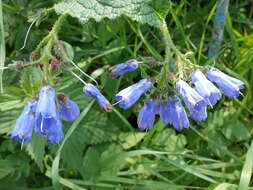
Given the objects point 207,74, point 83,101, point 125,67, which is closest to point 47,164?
point 83,101

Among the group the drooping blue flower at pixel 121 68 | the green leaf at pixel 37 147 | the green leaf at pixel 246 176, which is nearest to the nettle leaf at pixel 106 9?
the drooping blue flower at pixel 121 68

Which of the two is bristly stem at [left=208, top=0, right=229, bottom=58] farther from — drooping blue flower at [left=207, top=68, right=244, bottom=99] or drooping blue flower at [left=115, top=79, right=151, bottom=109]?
drooping blue flower at [left=115, top=79, right=151, bottom=109]

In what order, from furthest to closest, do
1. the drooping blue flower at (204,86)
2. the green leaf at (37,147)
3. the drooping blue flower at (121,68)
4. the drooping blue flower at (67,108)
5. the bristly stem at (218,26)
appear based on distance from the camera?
the bristly stem at (218,26) < the green leaf at (37,147) < the drooping blue flower at (121,68) < the drooping blue flower at (67,108) < the drooping blue flower at (204,86)

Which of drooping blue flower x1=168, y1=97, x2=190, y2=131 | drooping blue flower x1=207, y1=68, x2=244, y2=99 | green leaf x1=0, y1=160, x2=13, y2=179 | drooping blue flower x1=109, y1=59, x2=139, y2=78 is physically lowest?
green leaf x1=0, y1=160, x2=13, y2=179

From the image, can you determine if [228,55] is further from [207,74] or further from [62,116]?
[62,116]

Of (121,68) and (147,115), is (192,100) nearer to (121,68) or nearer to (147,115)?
(147,115)

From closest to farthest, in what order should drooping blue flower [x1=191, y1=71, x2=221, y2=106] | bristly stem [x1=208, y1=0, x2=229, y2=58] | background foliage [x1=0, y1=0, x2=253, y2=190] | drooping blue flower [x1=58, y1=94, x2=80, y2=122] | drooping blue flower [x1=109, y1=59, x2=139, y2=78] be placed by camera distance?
drooping blue flower [x1=191, y1=71, x2=221, y2=106]
drooping blue flower [x1=58, y1=94, x2=80, y2=122]
drooping blue flower [x1=109, y1=59, x2=139, y2=78]
background foliage [x1=0, y1=0, x2=253, y2=190]
bristly stem [x1=208, y1=0, x2=229, y2=58]

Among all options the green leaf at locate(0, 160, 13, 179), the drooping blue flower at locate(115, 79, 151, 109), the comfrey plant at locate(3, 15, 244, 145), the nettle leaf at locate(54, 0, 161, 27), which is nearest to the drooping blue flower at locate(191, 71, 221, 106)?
the comfrey plant at locate(3, 15, 244, 145)

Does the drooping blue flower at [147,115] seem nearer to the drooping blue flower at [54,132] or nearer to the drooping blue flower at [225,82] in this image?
the drooping blue flower at [225,82]
